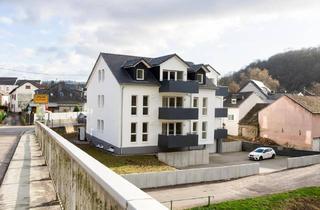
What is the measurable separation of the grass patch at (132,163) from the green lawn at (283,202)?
7936mm

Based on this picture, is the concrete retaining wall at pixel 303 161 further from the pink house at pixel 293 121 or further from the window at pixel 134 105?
the window at pixel 134 105

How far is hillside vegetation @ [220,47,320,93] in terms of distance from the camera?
340ft

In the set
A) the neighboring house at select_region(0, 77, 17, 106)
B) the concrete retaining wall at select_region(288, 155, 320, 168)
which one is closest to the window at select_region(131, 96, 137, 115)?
the concrete retaining wall at select_region(288, 155, 320, 168)

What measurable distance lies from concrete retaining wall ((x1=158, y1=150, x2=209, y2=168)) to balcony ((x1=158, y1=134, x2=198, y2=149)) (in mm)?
693

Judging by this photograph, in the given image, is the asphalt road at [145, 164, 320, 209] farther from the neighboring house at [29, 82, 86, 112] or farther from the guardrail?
the neighboring house at [29, 82, 86, 112]

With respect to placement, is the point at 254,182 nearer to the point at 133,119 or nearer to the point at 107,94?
the point at 133,119

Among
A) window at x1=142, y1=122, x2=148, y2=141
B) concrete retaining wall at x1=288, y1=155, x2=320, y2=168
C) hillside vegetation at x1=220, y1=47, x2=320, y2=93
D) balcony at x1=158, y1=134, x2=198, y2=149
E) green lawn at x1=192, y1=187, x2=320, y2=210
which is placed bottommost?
green lawn at x1=192, y1=187, x2=320, y2=210

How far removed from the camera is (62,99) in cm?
6638

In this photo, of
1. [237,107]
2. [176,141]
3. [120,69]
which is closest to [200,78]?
[176,141]

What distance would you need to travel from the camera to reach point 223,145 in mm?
39781

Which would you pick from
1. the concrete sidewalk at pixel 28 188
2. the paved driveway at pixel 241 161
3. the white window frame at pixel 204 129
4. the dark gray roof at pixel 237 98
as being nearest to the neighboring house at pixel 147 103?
the white window frame at pixel 204 129

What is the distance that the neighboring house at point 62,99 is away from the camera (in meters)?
65.0

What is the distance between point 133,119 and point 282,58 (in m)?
104

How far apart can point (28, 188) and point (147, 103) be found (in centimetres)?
2184
